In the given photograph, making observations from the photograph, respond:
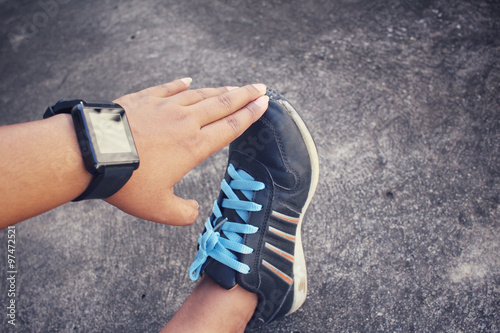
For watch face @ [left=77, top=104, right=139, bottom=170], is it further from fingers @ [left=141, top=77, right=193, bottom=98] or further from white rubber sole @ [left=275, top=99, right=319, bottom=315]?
white rubber sole @ [left=275, top=99, right=319, bottom=315]

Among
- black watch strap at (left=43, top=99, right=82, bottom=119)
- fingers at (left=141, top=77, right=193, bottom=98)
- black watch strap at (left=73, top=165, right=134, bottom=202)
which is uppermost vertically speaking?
black watch strap at (left=43, top=99, right=82, bottom=119)

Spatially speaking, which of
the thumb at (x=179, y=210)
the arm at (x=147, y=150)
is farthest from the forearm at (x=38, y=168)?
the thumb at (x=179, y=210)

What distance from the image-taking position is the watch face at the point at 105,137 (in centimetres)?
102

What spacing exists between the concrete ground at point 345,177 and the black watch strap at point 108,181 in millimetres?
741

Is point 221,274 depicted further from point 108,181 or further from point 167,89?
point 167,89

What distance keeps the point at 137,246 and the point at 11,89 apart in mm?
1836

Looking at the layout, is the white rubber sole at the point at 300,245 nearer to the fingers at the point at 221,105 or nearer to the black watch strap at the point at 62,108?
the fingers at the point at 221,105

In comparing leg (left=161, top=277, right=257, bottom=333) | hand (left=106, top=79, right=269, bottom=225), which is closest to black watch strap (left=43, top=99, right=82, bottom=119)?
hand (left=106, top=79, right=269, bottom=225)

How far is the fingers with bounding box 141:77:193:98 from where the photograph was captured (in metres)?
1.32

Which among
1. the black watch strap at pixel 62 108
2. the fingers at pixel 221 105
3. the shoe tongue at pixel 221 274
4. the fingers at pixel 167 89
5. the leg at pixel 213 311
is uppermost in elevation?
the black watch strap at pixel 62 108

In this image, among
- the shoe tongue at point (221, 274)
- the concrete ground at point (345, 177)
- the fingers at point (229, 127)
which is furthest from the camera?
the concrete ground at point (345, 177)

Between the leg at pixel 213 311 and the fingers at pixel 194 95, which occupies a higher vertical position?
the fingers at pixel 194 95

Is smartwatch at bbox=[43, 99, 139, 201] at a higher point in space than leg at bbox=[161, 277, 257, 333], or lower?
higher

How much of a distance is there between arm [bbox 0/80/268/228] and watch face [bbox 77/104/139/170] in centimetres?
5
